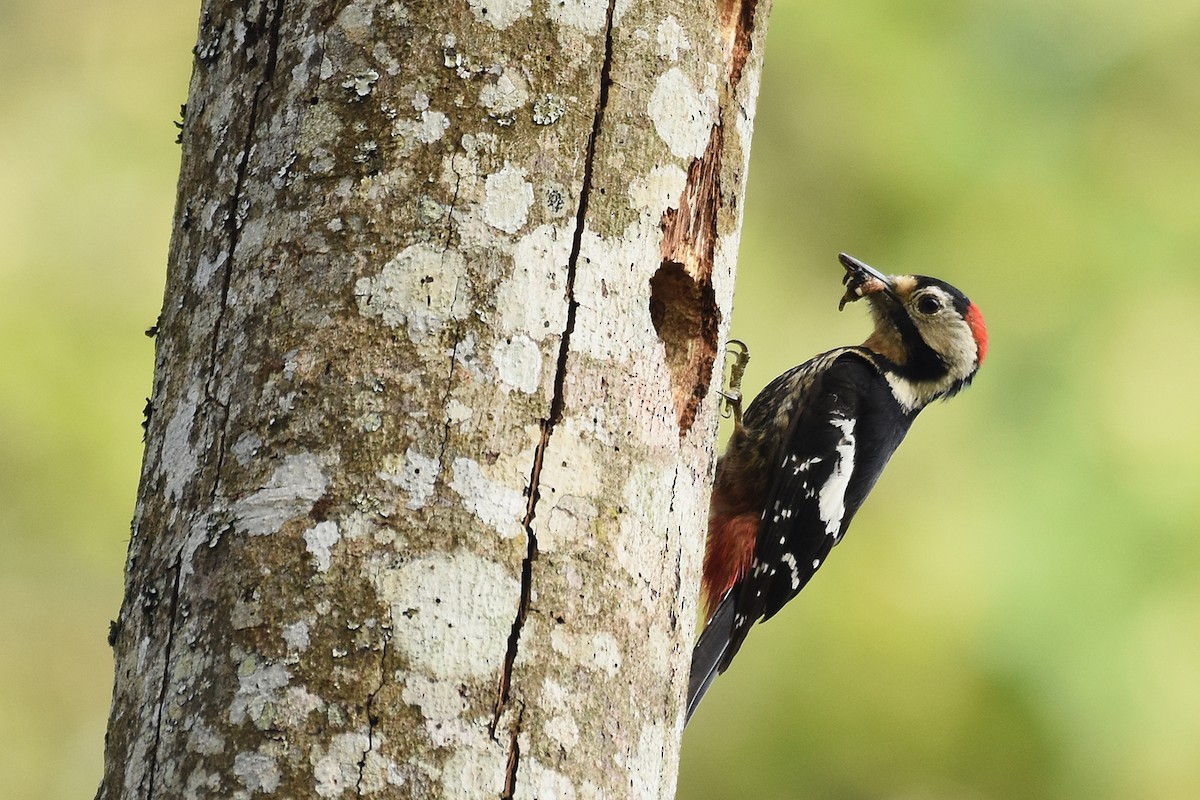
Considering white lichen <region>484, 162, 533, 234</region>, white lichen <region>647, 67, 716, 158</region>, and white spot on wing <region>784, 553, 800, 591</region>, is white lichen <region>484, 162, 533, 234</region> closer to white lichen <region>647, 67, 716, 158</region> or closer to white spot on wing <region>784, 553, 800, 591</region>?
white lichen <region>647, 67, 716, 158</region>

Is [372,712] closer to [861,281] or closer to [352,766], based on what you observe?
[352,766]

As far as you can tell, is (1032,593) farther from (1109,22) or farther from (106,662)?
(106,662)

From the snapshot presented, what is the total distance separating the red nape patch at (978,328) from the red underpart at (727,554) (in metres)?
1.08

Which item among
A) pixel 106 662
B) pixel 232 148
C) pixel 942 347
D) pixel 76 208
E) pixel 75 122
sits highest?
pixel 75 122

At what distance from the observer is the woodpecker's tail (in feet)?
13.3

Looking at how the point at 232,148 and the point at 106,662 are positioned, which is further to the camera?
the point at 106,662

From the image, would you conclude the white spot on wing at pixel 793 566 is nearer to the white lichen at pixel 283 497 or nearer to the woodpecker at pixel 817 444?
the woodpecker at pixel 817 444

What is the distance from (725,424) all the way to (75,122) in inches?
133

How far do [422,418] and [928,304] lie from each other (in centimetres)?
329

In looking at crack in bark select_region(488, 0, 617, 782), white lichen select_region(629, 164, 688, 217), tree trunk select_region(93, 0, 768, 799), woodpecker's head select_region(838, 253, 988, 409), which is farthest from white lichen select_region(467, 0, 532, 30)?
woodpecker's head select_region(838, 253, 988, 409)

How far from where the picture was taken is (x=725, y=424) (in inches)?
206

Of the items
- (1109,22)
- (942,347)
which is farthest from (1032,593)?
→ (1109,22)

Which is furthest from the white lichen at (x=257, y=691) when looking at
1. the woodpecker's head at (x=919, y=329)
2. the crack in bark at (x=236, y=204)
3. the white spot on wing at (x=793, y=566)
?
the woodpecker's head at (x=919, y=329)

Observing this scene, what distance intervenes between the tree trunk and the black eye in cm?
273
